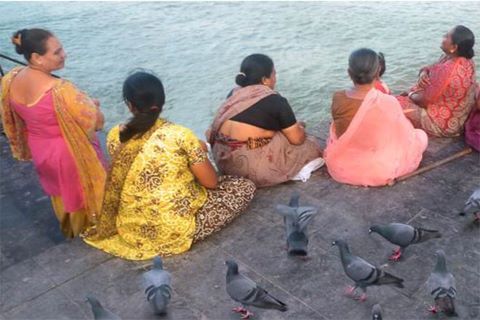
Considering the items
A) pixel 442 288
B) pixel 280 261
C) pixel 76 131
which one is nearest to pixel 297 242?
pixel 280 261

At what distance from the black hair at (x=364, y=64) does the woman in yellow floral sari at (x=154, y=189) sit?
53.9 inches

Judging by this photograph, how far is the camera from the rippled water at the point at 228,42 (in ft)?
30.0

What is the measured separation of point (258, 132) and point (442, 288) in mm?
1985

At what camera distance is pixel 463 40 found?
4672 mm

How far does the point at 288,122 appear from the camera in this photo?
14.5ft

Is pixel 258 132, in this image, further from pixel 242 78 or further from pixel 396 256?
pixel 396 256

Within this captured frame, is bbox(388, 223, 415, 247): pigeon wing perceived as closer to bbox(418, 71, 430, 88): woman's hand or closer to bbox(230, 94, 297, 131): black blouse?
bbox(230, 94, 297, 131): black blouse

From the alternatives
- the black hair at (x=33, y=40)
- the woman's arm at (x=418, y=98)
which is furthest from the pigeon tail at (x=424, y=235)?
the black hair at (x=33, y=40)

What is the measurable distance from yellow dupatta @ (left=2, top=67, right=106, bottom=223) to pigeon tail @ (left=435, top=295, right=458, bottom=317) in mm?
2545

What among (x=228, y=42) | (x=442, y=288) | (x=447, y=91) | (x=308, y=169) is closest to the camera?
(x=442, y=288)

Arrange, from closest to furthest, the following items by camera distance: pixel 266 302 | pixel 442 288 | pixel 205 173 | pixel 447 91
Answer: pixel 442 288 → pixel 266 302 → pixel 205 173 → pixel 447 91

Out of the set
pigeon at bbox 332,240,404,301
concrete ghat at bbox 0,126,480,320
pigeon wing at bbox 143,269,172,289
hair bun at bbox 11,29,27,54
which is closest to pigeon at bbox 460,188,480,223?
concrete ghat at bbox 0,126,480,320

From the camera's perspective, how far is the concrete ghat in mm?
3334

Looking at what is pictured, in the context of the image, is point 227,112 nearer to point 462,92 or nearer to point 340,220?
point 340,220
